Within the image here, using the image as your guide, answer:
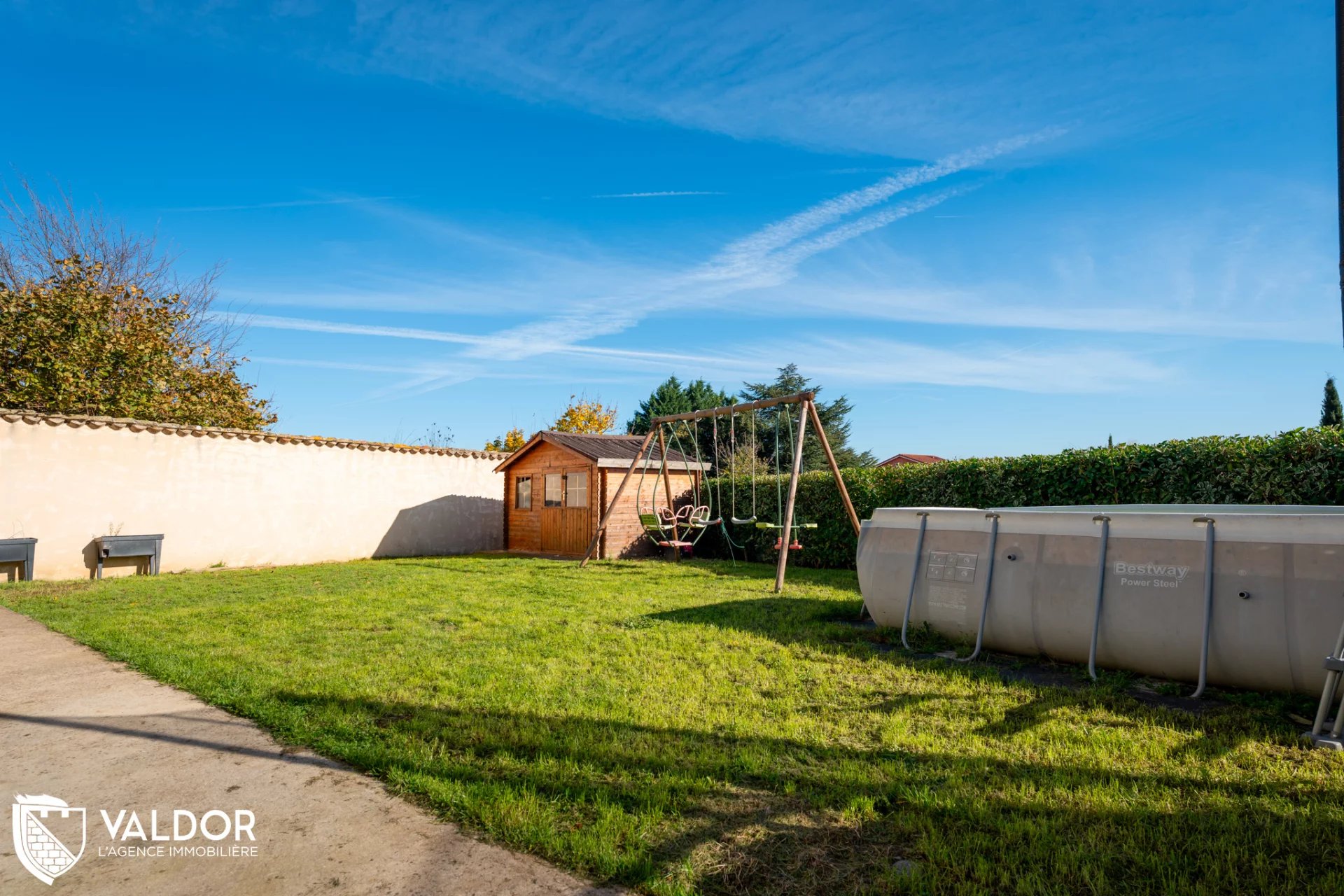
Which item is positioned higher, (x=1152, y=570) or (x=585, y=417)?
(x=585, y=417)

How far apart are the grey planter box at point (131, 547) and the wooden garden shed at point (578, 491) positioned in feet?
22.5

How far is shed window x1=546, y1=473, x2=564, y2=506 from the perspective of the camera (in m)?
15.0

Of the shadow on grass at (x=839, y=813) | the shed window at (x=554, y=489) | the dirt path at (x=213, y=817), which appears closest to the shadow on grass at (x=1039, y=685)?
the shadow on grass at (x=839, y=813)

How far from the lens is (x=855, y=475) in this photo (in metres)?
11.6

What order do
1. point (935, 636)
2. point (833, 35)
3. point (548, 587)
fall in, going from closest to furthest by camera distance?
1. point (935, 636)
2. point (833, 35)
3. point (548, 587)

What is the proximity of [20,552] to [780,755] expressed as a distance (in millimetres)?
12047

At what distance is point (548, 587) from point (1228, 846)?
7.49 meters

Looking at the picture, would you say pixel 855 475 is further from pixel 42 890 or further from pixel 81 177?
pixel 81 177

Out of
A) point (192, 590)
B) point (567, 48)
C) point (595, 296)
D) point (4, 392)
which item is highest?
point (567, 48)

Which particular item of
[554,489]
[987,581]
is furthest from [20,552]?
[987,581]

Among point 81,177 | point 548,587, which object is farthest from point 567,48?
point 81,177

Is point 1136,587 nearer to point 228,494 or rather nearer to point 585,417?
point 228,494

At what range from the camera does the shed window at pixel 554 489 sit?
14977 millimetres

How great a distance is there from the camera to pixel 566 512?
14789mm
